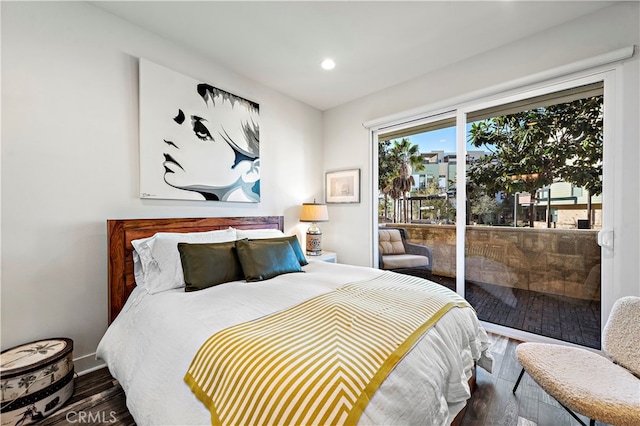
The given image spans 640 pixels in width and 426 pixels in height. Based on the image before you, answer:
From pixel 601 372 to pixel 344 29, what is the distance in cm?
289

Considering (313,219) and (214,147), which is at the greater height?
(214,147)

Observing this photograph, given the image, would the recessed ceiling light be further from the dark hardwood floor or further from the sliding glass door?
the dark hardwood floor

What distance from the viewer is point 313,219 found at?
3.45 metres

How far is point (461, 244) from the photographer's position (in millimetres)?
2830

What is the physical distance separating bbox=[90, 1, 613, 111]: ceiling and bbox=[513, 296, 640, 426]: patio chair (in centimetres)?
224

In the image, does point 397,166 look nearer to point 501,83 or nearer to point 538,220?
point 501,83

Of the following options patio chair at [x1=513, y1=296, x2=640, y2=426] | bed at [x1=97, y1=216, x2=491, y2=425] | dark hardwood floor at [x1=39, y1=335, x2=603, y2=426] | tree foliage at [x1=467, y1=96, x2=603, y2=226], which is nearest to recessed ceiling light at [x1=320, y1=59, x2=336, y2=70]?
tree foliage at [x1=467, y1=96, x2=603, y2=226]

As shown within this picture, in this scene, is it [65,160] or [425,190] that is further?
[425,190]

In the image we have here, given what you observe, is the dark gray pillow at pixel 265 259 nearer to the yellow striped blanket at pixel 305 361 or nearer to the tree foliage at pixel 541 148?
the yellow striped blanket at pixel 305 361

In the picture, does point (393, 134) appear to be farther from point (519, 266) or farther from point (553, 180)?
point (519, 266)

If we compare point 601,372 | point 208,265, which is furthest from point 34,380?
point 601,372

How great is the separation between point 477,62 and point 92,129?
352cm

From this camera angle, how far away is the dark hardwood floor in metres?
1.51

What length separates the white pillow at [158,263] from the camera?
1883 millimetres
